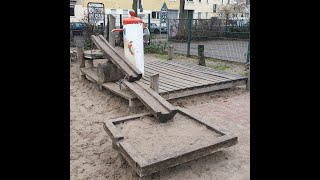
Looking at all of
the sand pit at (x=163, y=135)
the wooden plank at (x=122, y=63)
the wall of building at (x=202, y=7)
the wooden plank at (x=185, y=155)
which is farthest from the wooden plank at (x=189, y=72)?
the wall of building at (x=202, y=7)

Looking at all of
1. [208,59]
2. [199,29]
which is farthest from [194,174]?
[199,29]

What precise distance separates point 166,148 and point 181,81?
2.88 metres

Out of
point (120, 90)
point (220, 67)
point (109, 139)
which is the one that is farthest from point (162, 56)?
point (109, 139)

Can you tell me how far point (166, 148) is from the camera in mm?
2889

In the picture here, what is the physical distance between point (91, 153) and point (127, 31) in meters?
2.56

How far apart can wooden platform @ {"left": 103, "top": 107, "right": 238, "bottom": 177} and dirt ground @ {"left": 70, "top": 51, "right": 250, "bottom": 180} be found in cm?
19

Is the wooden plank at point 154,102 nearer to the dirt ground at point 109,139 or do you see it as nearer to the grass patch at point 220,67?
the dirt ground at point 109,139

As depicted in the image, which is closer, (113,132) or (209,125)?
(113,132)

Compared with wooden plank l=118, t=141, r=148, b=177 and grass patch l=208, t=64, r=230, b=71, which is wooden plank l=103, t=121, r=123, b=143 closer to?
wooden plank l=118, t=141, r=148, b=177

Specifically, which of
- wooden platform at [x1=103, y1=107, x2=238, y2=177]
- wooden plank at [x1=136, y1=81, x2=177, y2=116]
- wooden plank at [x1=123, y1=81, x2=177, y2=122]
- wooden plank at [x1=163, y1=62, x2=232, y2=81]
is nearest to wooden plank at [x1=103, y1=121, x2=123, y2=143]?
wooden platform at [x1=103, y1=107, x2=238, y2=177]

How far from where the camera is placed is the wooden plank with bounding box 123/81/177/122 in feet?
11.7

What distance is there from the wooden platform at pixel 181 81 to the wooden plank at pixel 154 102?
168mm

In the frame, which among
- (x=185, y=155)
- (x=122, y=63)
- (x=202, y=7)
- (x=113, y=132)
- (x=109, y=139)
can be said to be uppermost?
(x=202, y=7)

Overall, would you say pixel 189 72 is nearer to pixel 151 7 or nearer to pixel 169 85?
pixel 169 85
